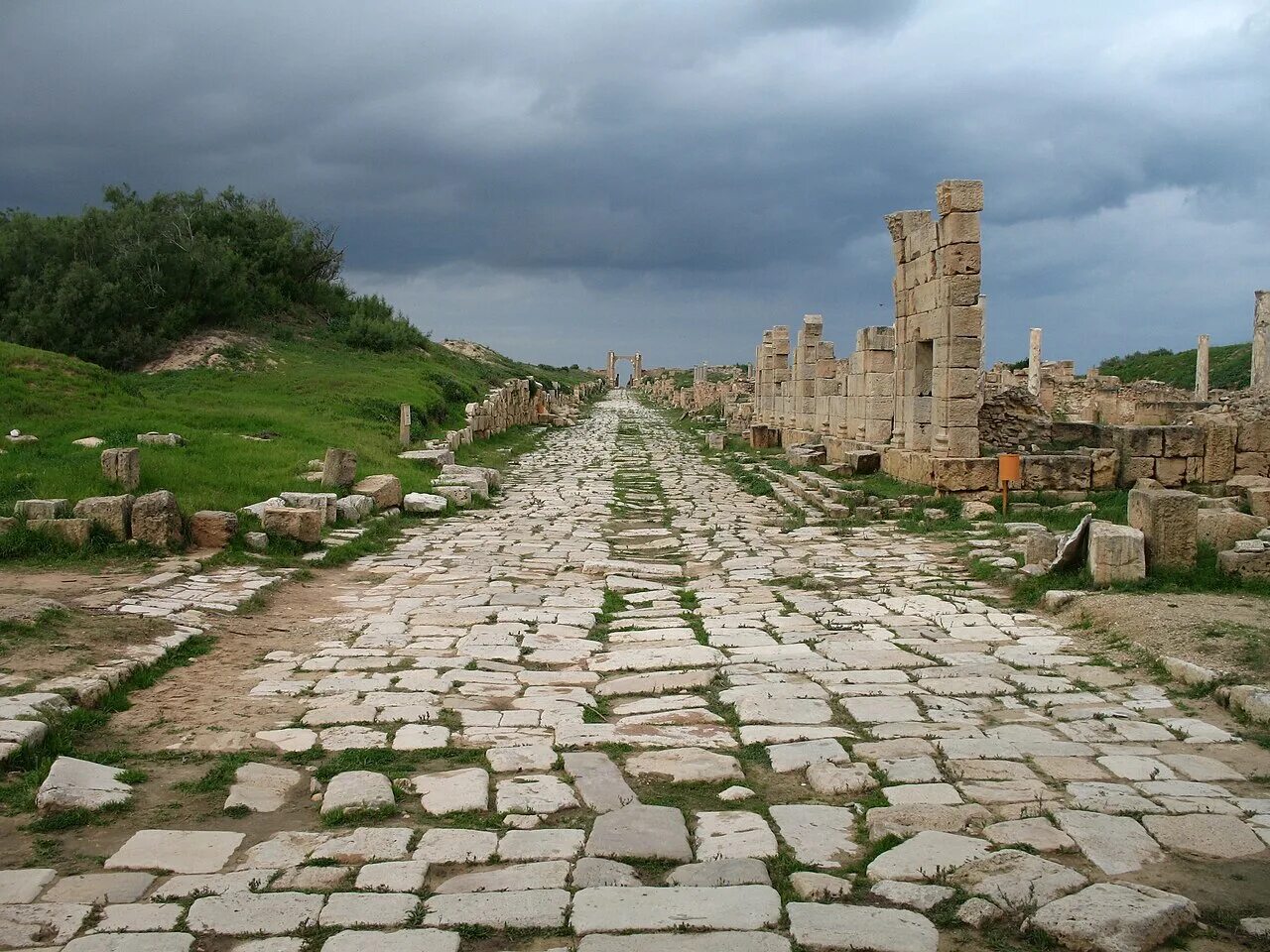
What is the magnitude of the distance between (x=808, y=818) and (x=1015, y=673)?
307 cm

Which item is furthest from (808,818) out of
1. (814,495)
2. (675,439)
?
(675,439)

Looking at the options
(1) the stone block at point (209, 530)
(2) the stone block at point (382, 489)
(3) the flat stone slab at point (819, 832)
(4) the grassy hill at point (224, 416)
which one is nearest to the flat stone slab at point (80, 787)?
(3) the flat stone slab at point (819, 832)

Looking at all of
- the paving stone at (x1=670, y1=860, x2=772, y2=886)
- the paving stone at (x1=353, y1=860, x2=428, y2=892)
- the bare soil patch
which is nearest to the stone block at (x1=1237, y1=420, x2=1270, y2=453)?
the bare soil patch

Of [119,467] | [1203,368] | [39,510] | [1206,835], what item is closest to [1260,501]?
[1206,835]

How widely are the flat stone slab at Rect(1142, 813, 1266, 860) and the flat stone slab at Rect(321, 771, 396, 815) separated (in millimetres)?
3551

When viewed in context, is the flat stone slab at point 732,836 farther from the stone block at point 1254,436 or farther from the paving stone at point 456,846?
the stone block at point 1254,436

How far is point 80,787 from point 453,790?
1.81 m

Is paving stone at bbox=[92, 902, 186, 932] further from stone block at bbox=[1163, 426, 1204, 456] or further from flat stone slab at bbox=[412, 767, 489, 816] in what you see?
stone block at bbox=[1163, 426, 1204, 456]

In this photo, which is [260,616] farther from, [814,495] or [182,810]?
[814,495]

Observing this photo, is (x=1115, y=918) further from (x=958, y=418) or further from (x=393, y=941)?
(x=958, y=418)

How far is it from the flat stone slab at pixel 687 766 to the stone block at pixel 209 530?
7.40 meters

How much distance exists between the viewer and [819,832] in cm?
468

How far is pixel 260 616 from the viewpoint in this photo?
9.11 metres

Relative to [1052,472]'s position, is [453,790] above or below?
below
